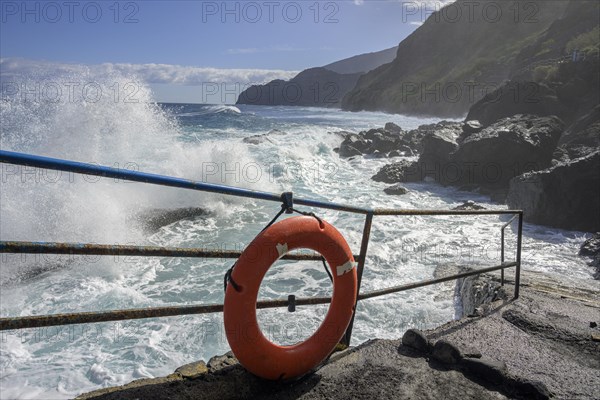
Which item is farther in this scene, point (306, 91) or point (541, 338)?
point (306, 91)

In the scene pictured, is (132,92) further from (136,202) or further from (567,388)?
(567,388)

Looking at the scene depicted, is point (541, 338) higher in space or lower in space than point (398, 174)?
lower

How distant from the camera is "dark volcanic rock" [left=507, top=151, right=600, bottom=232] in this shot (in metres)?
10.2

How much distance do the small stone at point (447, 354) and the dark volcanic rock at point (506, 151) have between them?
13898mm

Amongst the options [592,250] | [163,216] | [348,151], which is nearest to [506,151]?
[592,250]

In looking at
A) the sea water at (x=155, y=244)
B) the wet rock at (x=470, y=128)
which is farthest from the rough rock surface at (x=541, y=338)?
the wet rock at (x=470, y=128)

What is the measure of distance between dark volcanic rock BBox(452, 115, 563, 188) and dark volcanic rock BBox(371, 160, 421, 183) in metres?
1.65

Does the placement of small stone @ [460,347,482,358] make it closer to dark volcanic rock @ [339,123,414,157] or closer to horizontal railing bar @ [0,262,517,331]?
horizontal railing bar @ [0,262,517,331]

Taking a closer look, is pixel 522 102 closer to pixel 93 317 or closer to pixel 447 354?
pixel 447 354

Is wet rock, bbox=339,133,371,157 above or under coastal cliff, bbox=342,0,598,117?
under

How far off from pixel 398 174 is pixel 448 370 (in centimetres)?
1504

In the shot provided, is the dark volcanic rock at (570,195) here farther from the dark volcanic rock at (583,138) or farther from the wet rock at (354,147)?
the wet rock at (354,147)

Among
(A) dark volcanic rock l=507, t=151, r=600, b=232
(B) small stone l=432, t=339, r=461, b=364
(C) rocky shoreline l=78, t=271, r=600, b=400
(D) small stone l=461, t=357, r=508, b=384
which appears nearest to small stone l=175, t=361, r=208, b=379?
(C) rocky shoreline l=78, t=271, r=600, b=400

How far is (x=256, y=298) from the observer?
2076mm
